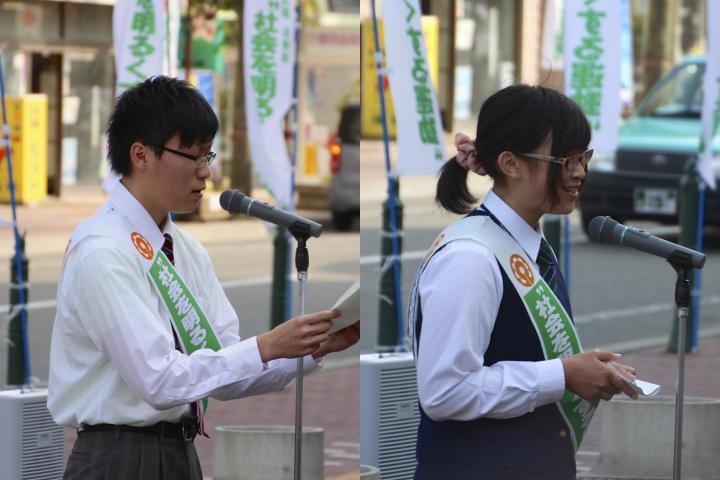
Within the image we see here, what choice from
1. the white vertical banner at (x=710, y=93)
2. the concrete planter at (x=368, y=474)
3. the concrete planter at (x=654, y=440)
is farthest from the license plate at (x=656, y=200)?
the concrete planter at (x=368, y=474)

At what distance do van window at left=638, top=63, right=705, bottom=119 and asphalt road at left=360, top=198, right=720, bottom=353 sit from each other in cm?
136

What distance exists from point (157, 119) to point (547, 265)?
966mm

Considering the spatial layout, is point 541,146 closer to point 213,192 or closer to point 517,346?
point 517,346

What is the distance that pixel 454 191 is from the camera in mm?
3609

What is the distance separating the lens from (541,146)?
11.0 ft

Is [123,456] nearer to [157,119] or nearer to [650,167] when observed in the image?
[157,119]

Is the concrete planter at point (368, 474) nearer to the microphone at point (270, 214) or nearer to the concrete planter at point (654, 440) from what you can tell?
the concrete planter at point (654, 440)

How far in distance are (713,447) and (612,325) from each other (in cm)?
534

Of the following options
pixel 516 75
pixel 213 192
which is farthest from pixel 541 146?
pixel 516 75

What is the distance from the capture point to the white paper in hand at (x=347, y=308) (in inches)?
136

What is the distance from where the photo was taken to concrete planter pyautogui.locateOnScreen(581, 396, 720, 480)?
7.11m

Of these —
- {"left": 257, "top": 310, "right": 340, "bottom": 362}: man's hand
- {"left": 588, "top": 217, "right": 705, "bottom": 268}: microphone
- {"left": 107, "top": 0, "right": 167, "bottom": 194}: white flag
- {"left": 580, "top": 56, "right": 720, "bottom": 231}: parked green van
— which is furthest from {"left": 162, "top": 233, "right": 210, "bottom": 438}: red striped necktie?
{"left": 580, "top": 56, "right": 720, "bottom": 231}: parked green van

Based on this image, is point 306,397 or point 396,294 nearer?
point 396,294

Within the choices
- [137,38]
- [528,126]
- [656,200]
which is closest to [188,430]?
[528,126]
